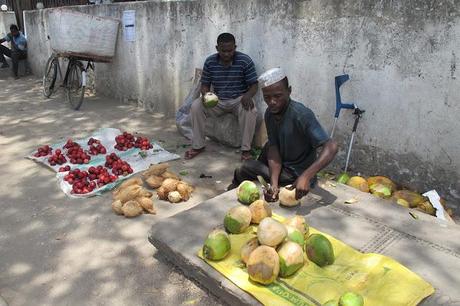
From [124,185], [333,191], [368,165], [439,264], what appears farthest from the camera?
[368,165]

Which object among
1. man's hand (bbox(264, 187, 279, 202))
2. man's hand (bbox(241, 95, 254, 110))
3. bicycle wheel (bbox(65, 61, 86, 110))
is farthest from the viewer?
bicycle wheel (bbox(65, 61, 86, 110))

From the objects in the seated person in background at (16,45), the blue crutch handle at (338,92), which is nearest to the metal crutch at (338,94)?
A: the blue crutch handle at (338,92)

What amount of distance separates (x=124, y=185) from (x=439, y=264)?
291cm

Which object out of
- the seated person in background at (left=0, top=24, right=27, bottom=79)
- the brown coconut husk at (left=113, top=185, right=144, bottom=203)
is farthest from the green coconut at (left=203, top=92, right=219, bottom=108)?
the seated person in background at (left=0, top=24, right=27, bottom=79)

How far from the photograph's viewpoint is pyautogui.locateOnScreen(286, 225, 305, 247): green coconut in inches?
114

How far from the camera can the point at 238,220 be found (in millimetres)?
3133

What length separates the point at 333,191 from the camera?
3949 mm

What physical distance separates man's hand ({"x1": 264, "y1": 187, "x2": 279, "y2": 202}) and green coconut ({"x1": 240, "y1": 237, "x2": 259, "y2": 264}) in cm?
79

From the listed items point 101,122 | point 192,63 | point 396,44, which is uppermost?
point 396,44

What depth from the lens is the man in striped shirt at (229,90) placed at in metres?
5.45

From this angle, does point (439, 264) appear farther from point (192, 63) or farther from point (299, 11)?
point (192, 63)

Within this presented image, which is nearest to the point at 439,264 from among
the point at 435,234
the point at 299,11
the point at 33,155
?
the point at 435,234

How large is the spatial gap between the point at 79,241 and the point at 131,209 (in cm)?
54

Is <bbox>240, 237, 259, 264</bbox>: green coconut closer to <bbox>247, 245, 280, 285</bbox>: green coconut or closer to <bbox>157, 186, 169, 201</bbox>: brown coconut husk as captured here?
<bbox>247, 245, 280, 285</bbox>: green coconut
